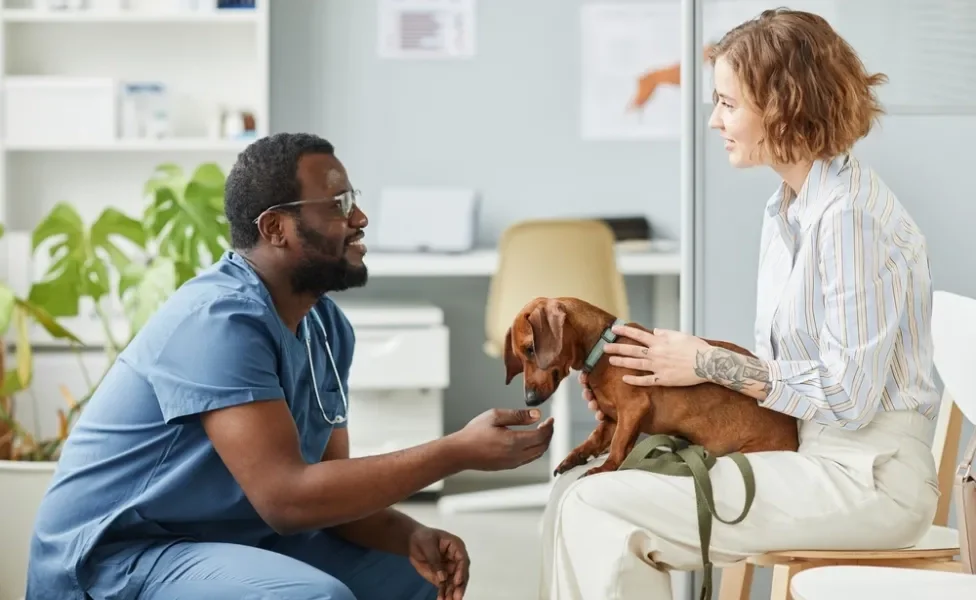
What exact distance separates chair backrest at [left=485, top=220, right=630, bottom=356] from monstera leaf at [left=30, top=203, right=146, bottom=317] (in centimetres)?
130

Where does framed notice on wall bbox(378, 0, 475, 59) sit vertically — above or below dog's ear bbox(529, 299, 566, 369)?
above

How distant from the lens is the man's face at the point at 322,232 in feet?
5.38

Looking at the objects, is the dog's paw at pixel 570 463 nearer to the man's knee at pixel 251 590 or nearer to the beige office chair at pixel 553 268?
the man's knee at pixel 251 590

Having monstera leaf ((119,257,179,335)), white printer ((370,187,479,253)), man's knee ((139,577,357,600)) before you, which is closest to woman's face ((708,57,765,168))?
man's knee ((139,577,357,600))

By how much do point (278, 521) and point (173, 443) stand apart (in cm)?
20

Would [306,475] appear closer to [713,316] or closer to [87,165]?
[713,316]

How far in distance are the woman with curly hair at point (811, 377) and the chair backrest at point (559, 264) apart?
6.53 ft

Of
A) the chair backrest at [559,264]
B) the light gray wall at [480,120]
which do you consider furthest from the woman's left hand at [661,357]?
the light gray wall at [480,120]

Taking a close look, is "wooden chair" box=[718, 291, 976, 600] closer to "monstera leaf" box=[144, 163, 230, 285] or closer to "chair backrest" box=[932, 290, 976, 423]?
"chair backrest" box=[932, 290, 976, 423]

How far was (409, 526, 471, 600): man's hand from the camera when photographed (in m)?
1.71

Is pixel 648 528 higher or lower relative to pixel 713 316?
lower

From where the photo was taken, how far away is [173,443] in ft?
5.08

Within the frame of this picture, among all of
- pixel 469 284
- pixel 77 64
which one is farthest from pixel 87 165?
pixel 469 284

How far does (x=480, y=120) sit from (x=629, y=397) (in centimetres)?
298
